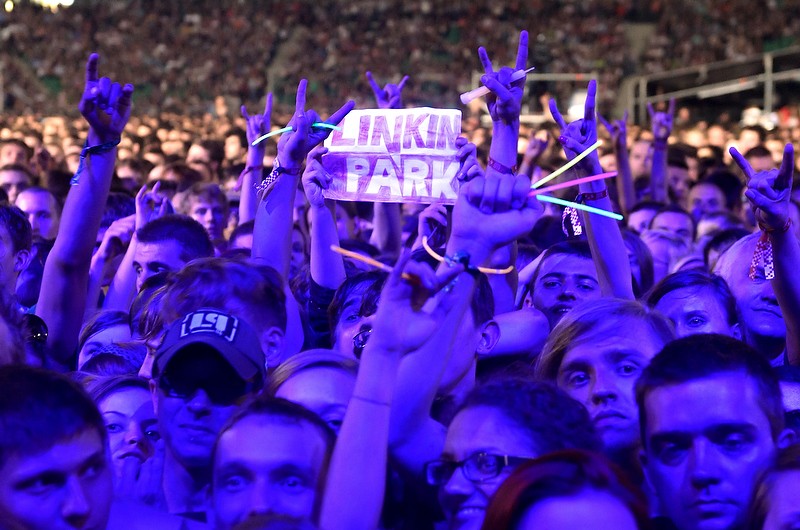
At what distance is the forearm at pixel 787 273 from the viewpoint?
355 centimetres

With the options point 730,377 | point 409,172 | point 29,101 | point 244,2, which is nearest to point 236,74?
point 244,2

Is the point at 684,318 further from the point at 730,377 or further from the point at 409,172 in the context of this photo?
the point at 730,377

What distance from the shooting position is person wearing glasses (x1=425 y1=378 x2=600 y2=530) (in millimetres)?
2430

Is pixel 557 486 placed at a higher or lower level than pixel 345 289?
lower

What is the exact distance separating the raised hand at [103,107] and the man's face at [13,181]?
13.9 ft

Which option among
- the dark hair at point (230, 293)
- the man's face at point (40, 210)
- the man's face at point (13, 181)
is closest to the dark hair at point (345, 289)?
the dark hair at point (230, 293)

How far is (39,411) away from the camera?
2213 mm

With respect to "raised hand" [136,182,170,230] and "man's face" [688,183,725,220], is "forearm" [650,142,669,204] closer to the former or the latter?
"man's face" [688,183,725,220]

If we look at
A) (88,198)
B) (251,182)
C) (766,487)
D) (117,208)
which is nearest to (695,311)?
(766,487)

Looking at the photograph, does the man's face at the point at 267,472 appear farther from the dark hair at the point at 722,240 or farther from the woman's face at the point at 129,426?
the dark hair at the point at 722,240

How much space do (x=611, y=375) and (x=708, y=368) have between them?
469 millimetres

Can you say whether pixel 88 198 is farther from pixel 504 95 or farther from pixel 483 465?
pixel 483 465

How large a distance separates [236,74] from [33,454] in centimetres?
2386

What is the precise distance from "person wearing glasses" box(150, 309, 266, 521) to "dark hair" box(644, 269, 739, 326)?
1.63 meters
